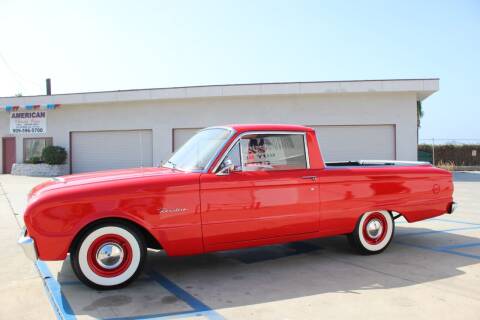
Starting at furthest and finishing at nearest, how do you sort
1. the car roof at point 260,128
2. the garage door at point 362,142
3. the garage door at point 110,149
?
the garage door at point 110,149
the garage door at point 362,142
the car roof at point 260,128

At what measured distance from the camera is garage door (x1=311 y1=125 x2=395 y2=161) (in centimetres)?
1970

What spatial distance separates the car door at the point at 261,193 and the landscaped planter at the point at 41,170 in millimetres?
19349

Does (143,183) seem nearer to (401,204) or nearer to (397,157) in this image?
(401,204)

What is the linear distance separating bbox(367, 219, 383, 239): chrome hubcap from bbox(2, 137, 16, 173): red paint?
2355 centimetres

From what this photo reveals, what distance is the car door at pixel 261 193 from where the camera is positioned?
4.54m

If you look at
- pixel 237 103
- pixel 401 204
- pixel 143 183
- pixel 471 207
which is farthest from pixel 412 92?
pixel 143 183

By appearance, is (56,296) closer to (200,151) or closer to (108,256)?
(108,256)

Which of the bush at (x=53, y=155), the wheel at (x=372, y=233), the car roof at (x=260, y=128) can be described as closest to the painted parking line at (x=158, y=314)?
the car roof at (x=260, y=128)

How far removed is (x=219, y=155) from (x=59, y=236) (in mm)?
1823

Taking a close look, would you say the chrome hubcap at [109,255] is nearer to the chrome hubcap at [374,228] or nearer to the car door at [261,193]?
the car door at [261,193]

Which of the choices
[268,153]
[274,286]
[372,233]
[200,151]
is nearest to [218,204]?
[200,151]

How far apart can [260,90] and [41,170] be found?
12.3 m

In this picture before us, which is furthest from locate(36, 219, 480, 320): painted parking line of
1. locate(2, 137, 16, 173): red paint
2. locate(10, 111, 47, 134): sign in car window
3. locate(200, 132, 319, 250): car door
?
locate(2, 137, 16, 173): red paint

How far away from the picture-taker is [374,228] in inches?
222
